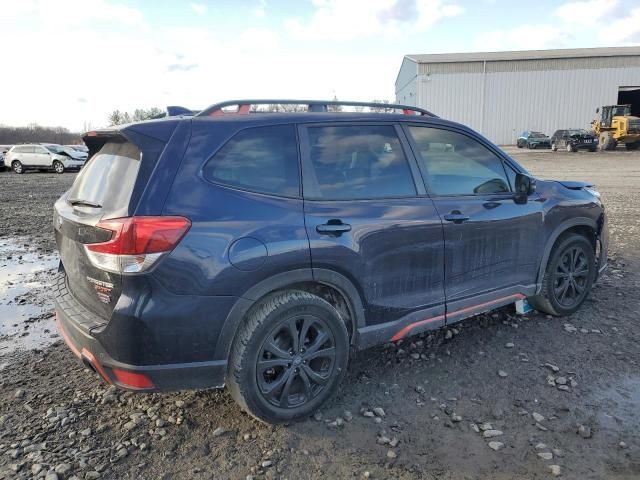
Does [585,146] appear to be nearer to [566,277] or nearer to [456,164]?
[566,277]

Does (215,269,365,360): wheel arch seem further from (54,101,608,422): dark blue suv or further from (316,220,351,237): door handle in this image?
(316,220,351,237): door handle

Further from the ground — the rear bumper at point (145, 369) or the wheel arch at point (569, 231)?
the wheel arch at point (569, 231)

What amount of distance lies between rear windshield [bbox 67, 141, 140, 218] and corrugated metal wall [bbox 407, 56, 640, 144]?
4490 cm

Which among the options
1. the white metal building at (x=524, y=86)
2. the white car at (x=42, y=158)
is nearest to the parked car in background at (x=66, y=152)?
the white car at (x=42, y=158)

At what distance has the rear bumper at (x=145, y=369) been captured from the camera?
2615 millimetres

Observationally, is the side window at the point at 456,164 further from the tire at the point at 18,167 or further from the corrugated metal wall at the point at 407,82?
the corrugated metal wall at the point at 407,82

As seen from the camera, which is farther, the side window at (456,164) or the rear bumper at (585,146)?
the rear bumper at (585,146)

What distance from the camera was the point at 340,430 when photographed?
9.74ft

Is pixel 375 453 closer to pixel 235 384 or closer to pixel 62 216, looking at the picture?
pixel 235 384

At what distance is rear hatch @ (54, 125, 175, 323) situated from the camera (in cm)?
262

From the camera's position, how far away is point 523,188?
4031 mm

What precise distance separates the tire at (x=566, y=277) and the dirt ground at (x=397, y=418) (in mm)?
151

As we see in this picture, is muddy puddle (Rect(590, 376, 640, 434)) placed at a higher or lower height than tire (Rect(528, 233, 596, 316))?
lower

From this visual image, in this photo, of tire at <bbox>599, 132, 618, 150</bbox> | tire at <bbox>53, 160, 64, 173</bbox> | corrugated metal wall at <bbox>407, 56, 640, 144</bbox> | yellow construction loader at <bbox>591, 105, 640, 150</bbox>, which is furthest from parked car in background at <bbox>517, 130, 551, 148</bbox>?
tire at <bbox>53, 160, 64, 173</bbox>
